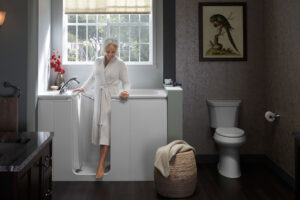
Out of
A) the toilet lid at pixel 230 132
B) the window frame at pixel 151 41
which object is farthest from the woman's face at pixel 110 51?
the toilet lid at pixel 230 132

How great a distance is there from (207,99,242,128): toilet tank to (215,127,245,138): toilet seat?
198 millimetres

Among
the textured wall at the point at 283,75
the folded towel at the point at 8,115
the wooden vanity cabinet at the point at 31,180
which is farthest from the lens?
the textured wall at the point at 283,75

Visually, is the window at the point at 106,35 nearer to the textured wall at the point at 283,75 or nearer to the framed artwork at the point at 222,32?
the framed artwork at the point at 222,32

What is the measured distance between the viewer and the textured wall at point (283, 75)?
327 cm

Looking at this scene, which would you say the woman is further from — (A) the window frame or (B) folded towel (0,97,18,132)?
(B) folded towel (0,97,18,132)

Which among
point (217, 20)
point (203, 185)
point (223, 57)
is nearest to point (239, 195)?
point (203, 185)

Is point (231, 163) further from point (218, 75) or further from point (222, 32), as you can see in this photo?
point (222, 32)

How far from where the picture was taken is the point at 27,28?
3.01 metres

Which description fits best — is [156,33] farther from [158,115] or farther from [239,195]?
[239,195]

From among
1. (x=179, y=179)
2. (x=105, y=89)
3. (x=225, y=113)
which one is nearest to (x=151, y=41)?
(x=105, y=89)

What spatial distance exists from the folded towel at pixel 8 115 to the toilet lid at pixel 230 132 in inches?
91.2

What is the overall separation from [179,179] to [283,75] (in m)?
1.75

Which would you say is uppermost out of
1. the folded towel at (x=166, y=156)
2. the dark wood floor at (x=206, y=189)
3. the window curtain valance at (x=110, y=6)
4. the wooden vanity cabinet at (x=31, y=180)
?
the window curtain valance at (x=110, y=6)

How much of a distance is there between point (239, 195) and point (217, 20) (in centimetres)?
229
